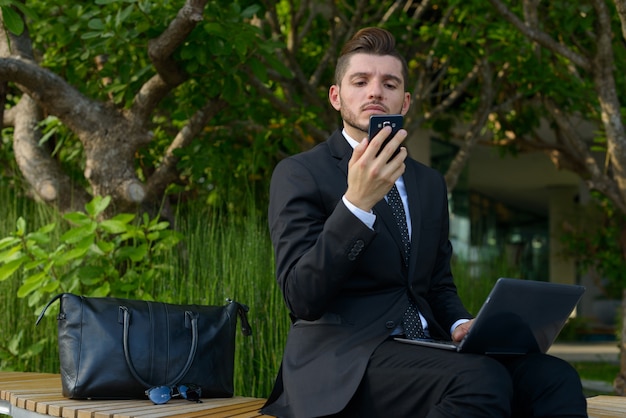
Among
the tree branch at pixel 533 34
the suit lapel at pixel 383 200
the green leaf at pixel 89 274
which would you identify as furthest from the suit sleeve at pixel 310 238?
the tree branch at pixel 533 34

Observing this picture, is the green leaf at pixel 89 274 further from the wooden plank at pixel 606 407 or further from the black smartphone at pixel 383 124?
the black smartphone at pixel 383 124

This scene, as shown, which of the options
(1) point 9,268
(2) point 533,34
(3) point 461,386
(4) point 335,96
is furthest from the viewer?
(2) point 533,34

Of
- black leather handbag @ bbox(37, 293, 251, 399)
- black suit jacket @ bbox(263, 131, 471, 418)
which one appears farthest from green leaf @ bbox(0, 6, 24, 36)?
black suit jacket @ bbox(263, 131, 471, 418)

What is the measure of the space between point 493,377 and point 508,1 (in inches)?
195

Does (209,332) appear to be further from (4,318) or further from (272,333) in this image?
(4,318)

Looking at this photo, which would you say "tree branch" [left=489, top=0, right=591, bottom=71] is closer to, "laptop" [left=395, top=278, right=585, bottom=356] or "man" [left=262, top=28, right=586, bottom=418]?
"man" [left=262, top=28, right=586, bottom=418]

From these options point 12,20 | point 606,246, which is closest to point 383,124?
point 12,20

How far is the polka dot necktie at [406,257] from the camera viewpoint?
7.59 feet

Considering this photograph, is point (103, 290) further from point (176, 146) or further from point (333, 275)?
point (333, 275)

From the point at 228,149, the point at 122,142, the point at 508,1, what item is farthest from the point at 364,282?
the point at 508,1

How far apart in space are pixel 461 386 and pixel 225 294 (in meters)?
2.37

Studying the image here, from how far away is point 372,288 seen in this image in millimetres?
2275

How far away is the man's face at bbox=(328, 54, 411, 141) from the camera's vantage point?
238cm

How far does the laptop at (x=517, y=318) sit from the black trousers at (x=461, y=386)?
0.12ft
